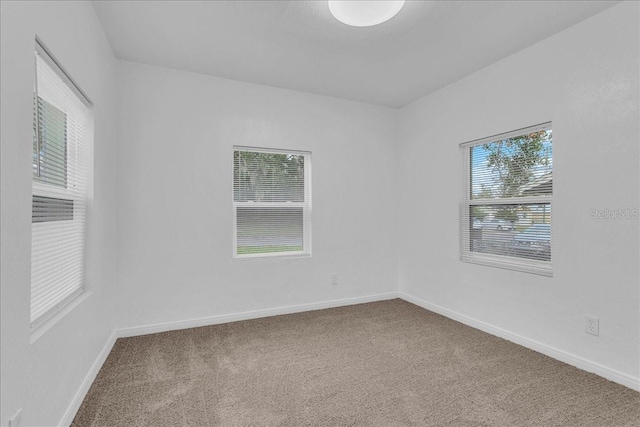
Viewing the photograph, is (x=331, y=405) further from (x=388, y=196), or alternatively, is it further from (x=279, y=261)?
(x=388, y=196)

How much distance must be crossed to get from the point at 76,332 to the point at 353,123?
348 cm

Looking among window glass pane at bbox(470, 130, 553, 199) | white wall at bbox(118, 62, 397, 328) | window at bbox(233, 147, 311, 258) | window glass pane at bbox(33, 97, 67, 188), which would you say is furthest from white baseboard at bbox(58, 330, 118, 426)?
window glass pane at bbox(470, 130, 553, 199)

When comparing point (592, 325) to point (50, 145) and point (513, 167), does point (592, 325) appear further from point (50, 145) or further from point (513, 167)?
point (50, 145)

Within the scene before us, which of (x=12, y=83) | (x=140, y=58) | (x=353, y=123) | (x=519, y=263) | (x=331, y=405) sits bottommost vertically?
(x=331, y=405)

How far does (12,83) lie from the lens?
124 cm

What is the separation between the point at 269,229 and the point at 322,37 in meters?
2.08

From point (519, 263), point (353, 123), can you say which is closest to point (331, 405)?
point (519, 263)

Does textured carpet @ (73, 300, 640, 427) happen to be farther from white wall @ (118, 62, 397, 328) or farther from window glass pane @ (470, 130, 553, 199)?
window glass pane @ (470, 130, 553, 199)

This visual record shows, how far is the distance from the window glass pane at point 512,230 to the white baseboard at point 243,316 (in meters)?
1.49

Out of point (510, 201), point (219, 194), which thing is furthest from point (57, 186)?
point (510, 201)

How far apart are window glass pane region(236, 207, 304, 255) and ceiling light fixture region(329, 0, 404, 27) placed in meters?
2.17

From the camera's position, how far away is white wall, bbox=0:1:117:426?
1201mm

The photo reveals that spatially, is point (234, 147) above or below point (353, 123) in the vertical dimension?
below

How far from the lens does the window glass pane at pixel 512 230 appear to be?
2.77m
